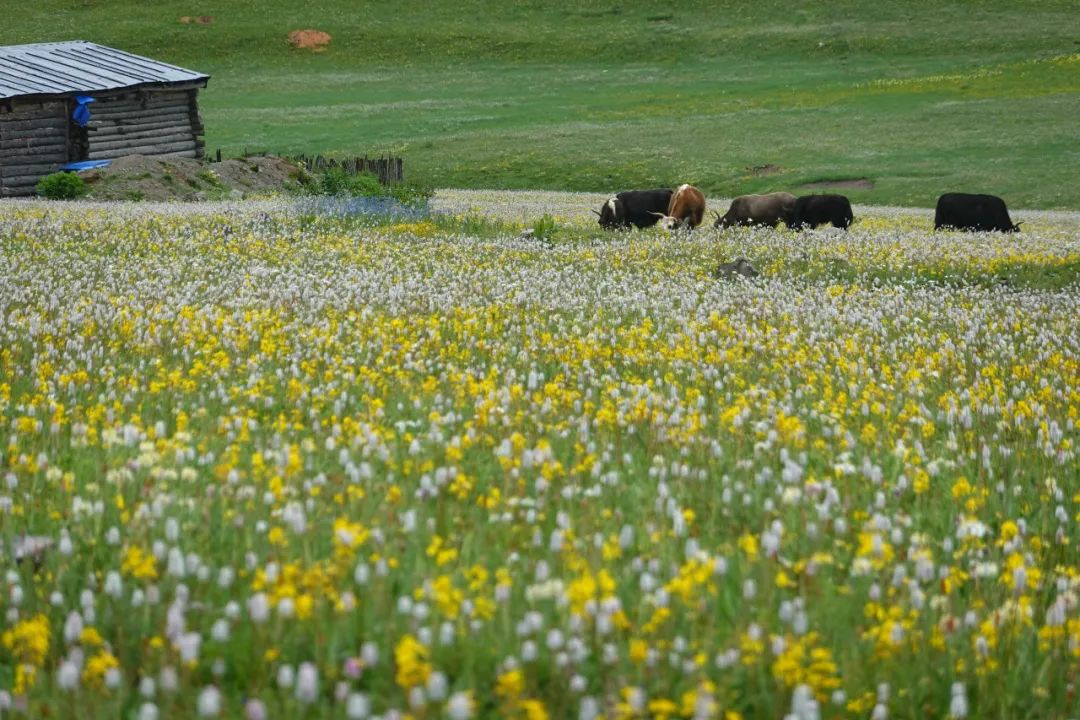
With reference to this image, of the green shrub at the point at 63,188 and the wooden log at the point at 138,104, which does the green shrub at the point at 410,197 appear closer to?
the green shrub at the point at 63,188

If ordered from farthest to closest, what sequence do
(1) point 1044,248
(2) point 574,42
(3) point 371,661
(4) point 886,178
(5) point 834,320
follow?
(2) point 574,42, (4) point 886,178, (1) point 1044,248, (5) point 834,320, (3) point 371,661

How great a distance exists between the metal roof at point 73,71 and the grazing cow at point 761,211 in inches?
1125

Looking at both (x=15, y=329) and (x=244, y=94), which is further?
(x=244, y=94)

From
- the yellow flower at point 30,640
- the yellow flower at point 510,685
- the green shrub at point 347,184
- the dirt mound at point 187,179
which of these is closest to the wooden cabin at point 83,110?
the dirt mound at point 187,179

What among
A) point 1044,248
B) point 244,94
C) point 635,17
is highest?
point 635,17

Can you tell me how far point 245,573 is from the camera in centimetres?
435

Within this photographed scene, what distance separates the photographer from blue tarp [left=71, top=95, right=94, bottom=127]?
45.8 metres

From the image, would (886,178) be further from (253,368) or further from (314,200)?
(253,368)

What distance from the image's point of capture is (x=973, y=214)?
90.2 feet

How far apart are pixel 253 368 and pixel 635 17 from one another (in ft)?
370

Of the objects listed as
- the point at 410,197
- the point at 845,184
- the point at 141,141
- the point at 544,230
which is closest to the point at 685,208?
the point at 544,230

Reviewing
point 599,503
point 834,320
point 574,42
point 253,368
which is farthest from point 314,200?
point 574,42

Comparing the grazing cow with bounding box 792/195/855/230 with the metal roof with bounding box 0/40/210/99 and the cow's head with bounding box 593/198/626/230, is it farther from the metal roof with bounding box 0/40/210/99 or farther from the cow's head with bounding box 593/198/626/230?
the metal roof with bounding box 0/40/210/99

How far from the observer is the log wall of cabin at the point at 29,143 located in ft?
144
